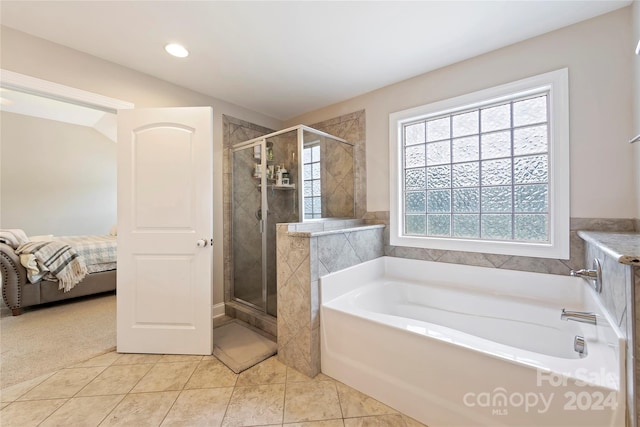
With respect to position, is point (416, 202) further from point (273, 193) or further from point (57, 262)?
point (57, 262)

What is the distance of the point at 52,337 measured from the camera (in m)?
2.24

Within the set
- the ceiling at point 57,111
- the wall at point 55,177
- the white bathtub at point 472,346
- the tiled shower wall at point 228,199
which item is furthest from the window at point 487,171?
the wall at point 55,177

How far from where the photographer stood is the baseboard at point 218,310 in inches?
106

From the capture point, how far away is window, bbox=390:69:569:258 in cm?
178

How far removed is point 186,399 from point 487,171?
108 inches

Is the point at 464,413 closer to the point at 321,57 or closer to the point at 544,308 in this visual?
the point at 544,308

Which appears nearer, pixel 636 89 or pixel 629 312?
pixel 629 312

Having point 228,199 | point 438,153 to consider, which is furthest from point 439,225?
point 228,199

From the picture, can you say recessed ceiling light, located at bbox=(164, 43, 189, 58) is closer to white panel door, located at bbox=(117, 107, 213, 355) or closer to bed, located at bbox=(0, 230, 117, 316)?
white panel door, located at bbox=(117, 107, 213, 355)

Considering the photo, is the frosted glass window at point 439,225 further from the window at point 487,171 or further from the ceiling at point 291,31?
the ceiling at point 291,31

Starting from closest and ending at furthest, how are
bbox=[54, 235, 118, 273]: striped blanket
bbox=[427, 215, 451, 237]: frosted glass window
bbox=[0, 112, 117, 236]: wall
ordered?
bbox=[427, 215, 451, 237]: frosted glass window → bbox=[54, 235, 118, 273]: striped blanket → bbox=[0, 112, 117, 236]: wall

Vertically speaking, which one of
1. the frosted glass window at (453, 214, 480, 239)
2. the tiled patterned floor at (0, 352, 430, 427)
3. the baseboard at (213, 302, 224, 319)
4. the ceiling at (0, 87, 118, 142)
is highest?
the ceiling at (0, 87, 118, 142)

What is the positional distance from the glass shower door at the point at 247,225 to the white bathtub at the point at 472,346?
1107mm

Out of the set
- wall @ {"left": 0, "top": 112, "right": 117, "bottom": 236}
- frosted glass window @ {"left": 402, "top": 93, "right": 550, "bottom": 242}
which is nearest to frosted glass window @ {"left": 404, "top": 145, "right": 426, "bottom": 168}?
frosted glass window @ {"left": 402, "top": 93, "right": 550, "bottom": 242}
